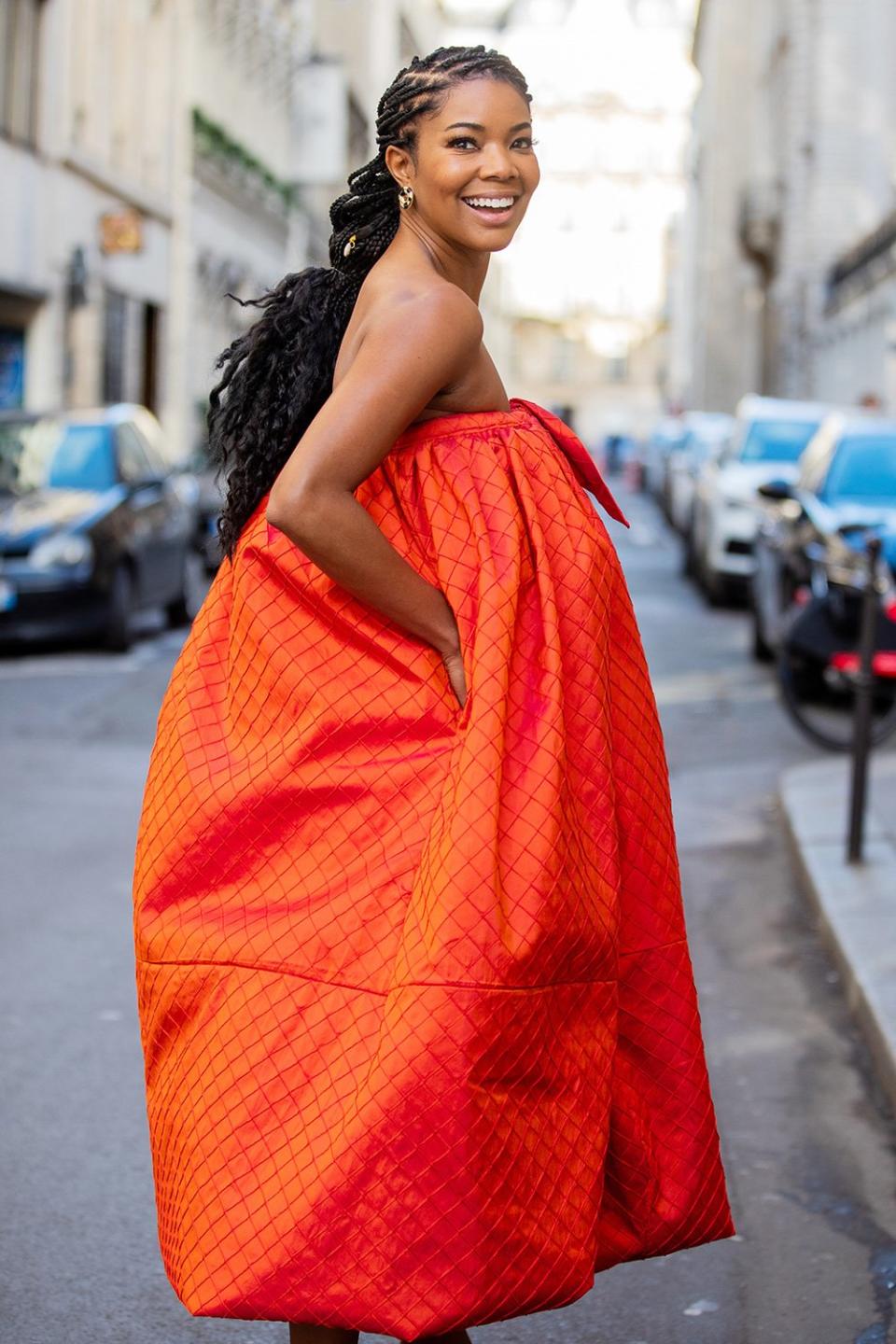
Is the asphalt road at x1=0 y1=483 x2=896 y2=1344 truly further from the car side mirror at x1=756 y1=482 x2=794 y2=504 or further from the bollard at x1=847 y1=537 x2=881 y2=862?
the car side mirror at x1=756 y1=482 x2=794 y2=504

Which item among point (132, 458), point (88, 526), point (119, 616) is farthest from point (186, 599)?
point (88, 526)

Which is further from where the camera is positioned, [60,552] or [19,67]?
[19,67]

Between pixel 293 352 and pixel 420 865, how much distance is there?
2.36ft

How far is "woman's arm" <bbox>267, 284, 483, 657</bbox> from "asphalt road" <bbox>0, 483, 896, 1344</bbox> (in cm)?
154

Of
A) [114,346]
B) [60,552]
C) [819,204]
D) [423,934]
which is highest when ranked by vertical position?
[819,204]

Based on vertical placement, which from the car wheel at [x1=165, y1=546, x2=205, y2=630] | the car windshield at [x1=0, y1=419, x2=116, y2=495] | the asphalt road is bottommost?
the asphalt road

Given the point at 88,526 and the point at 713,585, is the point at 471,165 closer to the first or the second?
the point at 88,526

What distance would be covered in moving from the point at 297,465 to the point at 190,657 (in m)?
0.36

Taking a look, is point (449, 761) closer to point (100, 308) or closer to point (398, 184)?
point (398, 184)

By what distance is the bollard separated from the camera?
689 cm

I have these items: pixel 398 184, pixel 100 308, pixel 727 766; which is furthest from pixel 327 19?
pixel 398 184

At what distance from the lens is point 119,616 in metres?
13.7

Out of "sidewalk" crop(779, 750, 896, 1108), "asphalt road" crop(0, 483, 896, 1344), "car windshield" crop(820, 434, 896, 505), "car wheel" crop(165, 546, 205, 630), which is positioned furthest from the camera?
"car wheel" crop(165, 546, 205, 630)

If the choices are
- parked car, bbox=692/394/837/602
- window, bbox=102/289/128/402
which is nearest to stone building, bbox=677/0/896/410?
parked car, bbox=692/394/837/602
